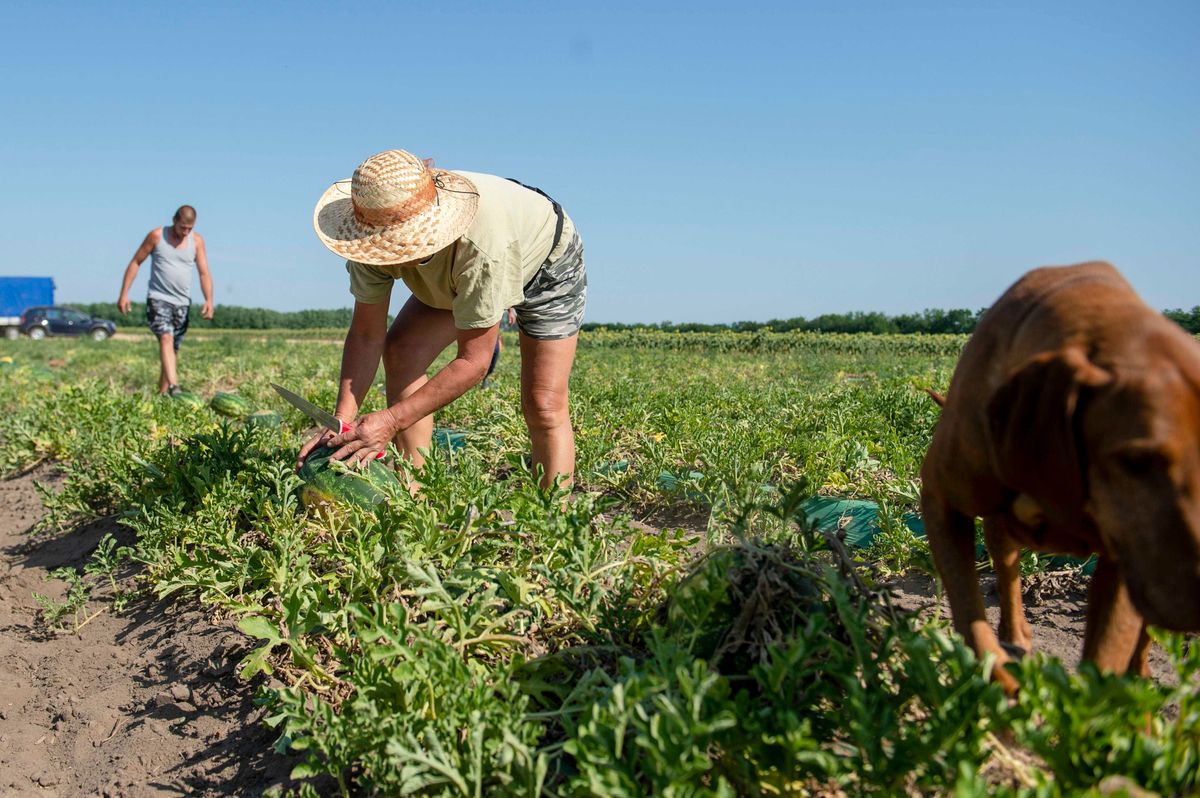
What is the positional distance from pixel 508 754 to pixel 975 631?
1.08 meters

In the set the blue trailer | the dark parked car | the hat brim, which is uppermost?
the blue trailer

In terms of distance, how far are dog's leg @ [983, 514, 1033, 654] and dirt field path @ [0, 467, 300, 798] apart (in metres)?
2.03

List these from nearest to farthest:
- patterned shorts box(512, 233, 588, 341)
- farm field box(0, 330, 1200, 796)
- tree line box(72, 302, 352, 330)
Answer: farm field box(0, 330, 1200, 796) < patterned shorts box(512, 233, 588, 341) < tree line box(72, 302, 352, 330)

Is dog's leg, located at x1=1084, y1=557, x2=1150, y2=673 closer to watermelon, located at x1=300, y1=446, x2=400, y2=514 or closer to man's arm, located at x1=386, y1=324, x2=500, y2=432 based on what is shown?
man's arm, located at x1=386, y1=324, x2=500, y2=432

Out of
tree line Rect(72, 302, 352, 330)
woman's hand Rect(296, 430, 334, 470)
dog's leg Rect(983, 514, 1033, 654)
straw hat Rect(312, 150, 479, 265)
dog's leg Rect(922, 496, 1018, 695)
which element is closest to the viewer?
dog's leg Rect(922, 496, 1018, 695)

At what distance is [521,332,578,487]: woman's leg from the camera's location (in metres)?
4.11

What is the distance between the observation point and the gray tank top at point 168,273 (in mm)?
9445

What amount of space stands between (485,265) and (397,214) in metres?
0.40

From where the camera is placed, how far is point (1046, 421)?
5.30ft

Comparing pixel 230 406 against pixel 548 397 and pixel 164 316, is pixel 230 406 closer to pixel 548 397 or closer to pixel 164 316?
pixel 164 316

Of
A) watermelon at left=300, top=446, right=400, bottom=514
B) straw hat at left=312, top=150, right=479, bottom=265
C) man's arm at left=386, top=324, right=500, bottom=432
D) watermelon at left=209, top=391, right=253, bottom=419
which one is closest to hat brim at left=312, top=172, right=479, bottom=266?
straw hat at left=312, top=150, right=479, bottom=265

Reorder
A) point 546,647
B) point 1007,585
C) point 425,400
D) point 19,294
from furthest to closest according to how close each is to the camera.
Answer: point 19,294, point 425,400, point 546,647, point 1007,585

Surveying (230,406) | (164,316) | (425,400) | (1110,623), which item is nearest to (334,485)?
(425,400)

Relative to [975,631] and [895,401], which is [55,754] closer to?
[975,631]
